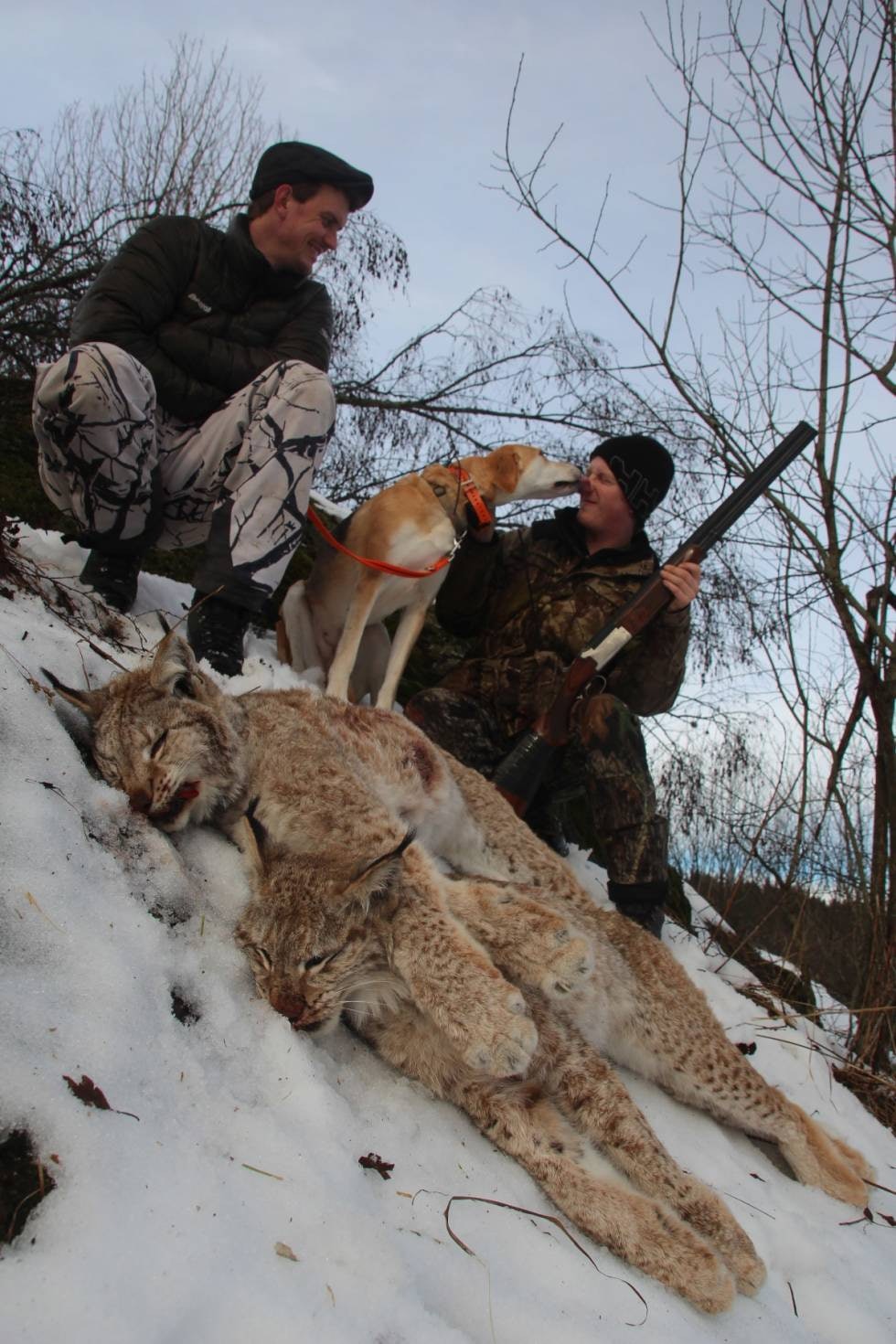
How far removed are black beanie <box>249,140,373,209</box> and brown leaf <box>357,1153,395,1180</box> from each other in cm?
410

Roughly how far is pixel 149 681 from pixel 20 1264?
1845 mm

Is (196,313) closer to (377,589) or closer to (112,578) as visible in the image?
(112,578)

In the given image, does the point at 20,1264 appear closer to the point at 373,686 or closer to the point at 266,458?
the point at 266,458

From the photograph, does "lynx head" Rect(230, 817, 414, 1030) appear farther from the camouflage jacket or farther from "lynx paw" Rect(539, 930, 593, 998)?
the camouflage jacket

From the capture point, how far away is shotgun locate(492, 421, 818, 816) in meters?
4.41

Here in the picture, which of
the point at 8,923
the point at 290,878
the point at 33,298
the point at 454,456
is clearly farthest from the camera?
the point at 454,456

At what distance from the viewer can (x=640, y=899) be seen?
4.17m

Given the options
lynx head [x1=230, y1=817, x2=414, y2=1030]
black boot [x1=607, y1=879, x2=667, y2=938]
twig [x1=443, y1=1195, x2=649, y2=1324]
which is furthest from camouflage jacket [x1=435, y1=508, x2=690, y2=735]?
twig [x1=443, y1=1195, x2=649, y2=1324]

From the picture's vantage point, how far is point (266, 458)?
390cm

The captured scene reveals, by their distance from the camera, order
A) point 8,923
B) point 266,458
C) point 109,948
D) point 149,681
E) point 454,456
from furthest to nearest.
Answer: point 454,456 → point 266,458 → point 149,681 → point 109,948 → point 8,923

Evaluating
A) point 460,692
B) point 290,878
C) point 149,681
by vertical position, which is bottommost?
point 290,878

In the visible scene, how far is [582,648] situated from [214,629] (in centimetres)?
206

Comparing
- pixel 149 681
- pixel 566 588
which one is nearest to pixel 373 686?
pixel 566 588

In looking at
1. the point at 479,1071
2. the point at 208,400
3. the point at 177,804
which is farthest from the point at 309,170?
the point at 479,1071
